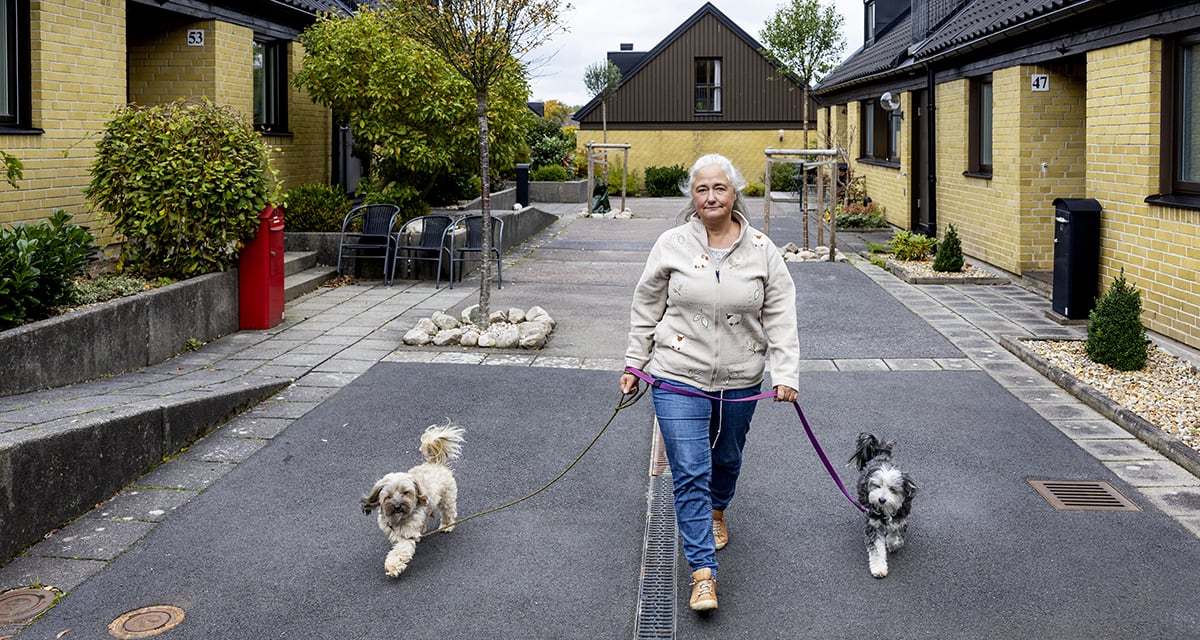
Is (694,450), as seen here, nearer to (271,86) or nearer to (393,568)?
(393,568)

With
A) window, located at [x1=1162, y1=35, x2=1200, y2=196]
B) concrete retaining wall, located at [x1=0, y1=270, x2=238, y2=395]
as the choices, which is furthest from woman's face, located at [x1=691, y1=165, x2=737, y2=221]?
window, located at [x1=1162, y1=35, x2=1200, y2=196]

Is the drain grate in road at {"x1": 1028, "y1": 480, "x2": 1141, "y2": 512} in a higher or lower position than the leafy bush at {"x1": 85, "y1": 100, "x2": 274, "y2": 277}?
lower

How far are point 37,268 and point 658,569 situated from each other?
5.02 m

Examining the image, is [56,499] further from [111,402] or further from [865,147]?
[865,147]

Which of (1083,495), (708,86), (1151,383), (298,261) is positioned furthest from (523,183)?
(1083,495)

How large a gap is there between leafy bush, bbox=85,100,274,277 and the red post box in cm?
22

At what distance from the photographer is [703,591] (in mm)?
4551

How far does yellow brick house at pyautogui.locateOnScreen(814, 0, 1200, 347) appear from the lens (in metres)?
10.2

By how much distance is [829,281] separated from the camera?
584 inches

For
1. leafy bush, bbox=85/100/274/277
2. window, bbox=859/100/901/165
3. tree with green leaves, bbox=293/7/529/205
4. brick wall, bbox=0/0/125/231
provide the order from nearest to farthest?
Result: leafy bush, bbox=85/100/274/277
brick wall, bbox=0/0/125/231
tree with green leaves, bbox=293/7/529/205
window, bbox=859/100/901/165

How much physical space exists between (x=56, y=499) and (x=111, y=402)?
4.00ft

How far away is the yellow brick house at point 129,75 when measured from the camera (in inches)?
427

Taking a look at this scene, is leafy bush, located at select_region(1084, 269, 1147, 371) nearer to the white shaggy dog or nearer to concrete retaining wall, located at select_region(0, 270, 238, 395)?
the white shaggy dog

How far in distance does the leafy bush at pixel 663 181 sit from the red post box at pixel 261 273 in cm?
2735
